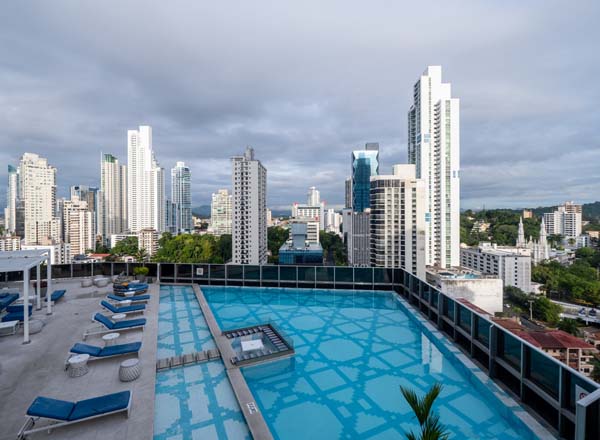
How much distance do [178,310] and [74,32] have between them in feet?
38.8

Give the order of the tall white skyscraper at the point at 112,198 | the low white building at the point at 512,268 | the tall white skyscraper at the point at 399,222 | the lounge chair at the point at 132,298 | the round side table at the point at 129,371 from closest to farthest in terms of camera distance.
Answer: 1. the round side table at the point at 129,371
2. the lounge chair at the point at 132,298
3. the tall white skyscraper at the point at 399,222
4. the low white building at the point at 512,268
5. the tall white skyscraper at the point at 112,198

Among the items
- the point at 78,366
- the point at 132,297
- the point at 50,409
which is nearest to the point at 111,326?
the point at 78,366

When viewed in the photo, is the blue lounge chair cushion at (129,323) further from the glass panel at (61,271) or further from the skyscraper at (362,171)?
the skyscraper at (362,171)

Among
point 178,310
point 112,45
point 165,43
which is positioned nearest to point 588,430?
A: point 178,310

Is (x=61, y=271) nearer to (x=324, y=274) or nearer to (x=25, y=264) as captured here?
(x=25, y=264)

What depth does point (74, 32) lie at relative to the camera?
11.4 meters

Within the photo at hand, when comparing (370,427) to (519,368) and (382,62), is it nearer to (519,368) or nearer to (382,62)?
(519,368)

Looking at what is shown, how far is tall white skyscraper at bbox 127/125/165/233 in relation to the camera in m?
102

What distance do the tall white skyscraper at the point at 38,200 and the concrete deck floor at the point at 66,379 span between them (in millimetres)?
84617

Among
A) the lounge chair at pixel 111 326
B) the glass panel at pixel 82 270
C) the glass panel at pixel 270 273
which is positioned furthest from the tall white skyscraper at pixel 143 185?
the lounge chair at pixel 111 326

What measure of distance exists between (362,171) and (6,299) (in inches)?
4435

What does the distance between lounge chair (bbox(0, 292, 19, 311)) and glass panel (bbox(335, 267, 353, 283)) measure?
432 inches

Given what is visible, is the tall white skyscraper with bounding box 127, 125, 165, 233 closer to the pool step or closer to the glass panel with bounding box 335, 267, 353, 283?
the glass panel with bounding box 335, 267, 353, 283

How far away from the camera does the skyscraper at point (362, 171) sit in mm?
111125
